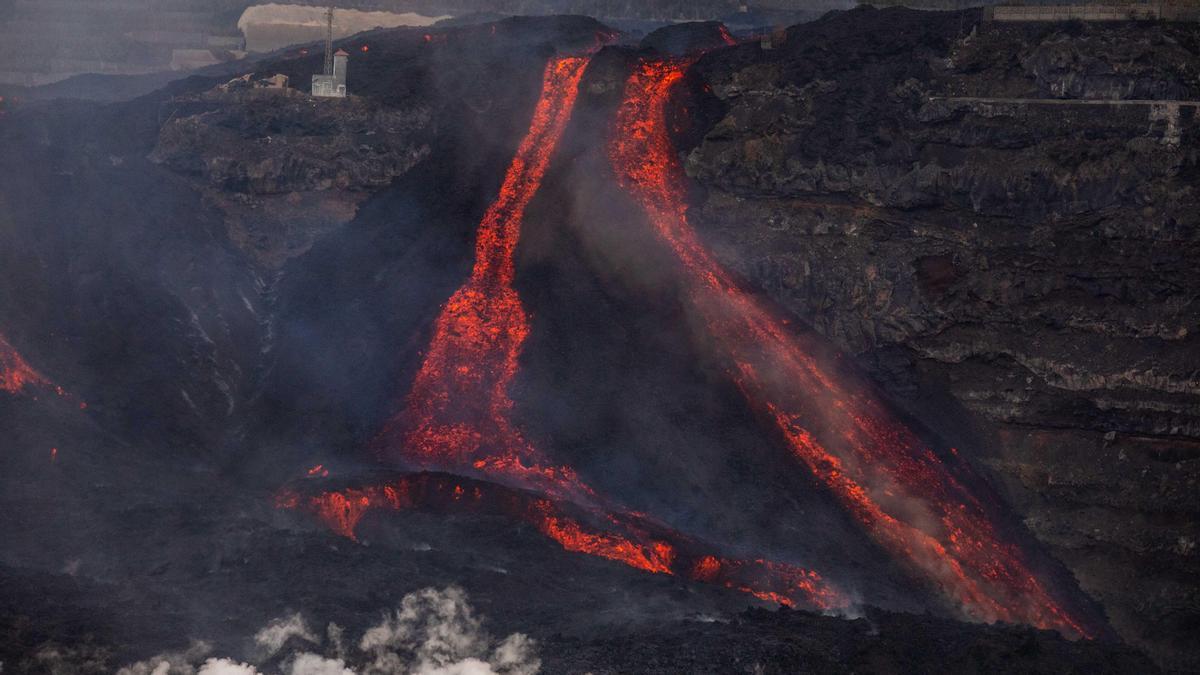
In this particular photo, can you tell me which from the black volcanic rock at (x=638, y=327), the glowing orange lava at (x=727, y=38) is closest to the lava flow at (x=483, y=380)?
the black volcanic rock at (x=638, y=327)

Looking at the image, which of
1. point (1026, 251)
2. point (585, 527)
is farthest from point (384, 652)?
point (1026, 251)

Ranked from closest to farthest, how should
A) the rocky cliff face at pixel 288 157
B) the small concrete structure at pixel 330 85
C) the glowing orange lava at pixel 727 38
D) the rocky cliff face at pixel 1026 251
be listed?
1. the rocky cliff face at pixel 1026 251
2. the rocky cliff face at pixel 288 157
3. the small concrete structure at pixel 330 85
4. the glowing orange lava at pixel 727 38

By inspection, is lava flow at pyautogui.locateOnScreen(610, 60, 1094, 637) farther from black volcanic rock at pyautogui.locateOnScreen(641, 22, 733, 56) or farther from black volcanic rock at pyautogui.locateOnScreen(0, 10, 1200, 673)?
black volcanic rock at pyautogui.locateOnScreen(641, 22, 733, 56)

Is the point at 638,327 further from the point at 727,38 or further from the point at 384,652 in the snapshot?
the point at 727,38

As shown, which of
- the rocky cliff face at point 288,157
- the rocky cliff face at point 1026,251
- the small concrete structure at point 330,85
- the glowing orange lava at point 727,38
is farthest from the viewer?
the glowing orange lava at point 727,38

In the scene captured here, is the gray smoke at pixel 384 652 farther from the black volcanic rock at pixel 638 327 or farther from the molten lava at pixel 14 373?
the molten lava at pixel 14 373

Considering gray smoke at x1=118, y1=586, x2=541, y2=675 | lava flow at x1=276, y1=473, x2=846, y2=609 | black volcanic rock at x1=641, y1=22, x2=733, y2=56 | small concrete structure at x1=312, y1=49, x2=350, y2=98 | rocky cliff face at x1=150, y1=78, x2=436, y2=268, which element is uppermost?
black volcanic rock at x1=641, y1=22, x2=733, y2=56

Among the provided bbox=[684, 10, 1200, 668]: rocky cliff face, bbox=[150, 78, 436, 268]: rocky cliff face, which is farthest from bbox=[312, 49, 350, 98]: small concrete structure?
bbox=[684, 10, 1200, 668]: rocky cliff face
